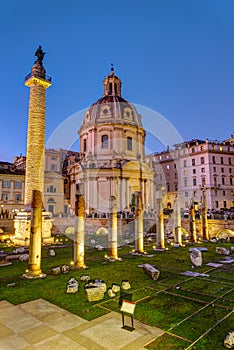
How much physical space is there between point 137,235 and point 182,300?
10.2 meters

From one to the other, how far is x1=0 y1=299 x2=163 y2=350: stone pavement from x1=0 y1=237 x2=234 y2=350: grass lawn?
1.19 feet

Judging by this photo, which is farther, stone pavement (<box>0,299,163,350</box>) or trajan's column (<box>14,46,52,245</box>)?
trajan's column (<box>14,46,52,245</box>)

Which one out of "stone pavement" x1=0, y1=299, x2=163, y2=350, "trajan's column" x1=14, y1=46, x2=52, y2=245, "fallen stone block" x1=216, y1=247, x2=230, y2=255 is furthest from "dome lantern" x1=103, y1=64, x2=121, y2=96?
"stone pavement" x1=0, y1=299, x2=163, y2=350

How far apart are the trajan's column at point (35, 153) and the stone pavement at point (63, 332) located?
15.9m

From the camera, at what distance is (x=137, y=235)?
1872 centimetres

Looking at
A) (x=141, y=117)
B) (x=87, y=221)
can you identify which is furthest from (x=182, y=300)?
(x=141, y=117)

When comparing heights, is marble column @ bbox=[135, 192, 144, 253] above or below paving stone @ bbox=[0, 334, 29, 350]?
above

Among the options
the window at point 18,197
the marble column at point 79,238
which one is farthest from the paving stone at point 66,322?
the window at point 18,197

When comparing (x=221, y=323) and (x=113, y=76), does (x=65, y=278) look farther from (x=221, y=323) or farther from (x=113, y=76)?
(x=113, y=76)

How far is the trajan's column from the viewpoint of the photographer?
74.7ft

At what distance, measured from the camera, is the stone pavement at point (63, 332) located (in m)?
5.64

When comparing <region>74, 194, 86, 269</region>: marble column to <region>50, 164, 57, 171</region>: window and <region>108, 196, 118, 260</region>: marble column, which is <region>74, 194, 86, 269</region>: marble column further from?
<region>50, 164, 57, 171</region>: window

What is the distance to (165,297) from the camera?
8789 mm

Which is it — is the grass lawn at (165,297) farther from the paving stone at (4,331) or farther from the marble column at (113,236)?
the paving stone at (4,331)
